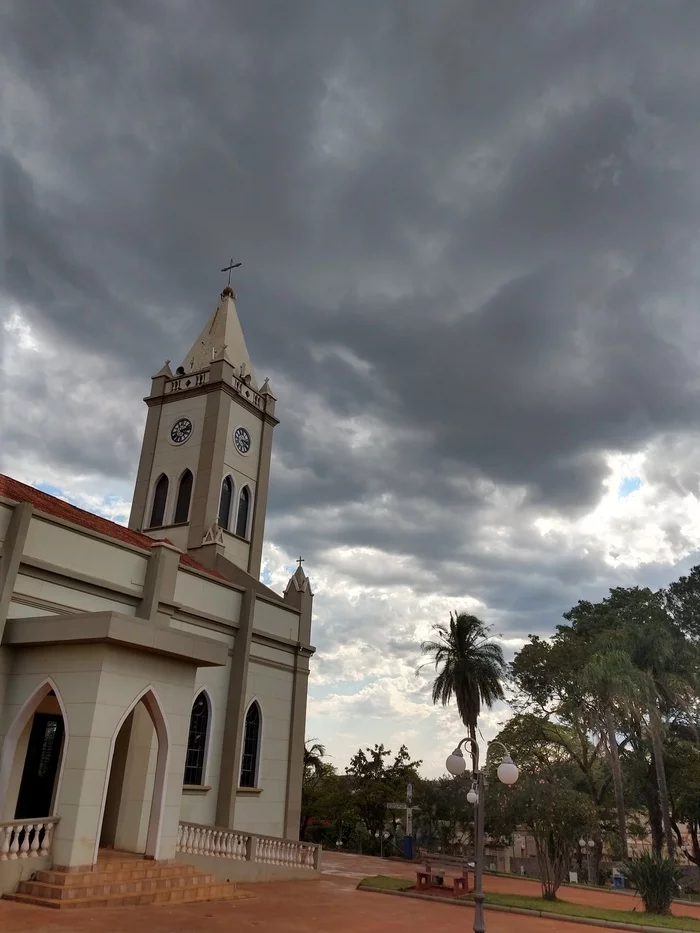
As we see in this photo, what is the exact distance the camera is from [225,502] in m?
26.2

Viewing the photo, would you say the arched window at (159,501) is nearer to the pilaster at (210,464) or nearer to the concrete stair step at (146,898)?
the pilaster at (210,464)

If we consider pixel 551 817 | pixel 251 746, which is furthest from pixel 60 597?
pixel 551 817

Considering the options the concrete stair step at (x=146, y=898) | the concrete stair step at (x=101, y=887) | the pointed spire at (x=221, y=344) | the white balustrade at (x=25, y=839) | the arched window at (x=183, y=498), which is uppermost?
the pointed spire at (x=221, y=344)

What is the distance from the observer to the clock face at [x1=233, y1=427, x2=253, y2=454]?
2708 cm

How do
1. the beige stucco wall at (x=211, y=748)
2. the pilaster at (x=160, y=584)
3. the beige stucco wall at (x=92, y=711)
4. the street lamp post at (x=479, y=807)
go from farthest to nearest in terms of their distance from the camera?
the beige stucco wall at (x=211, y=748)
the pilaster at (x=160, y=584)
the beige stucco wall at (x=92, y=711)
the street lamp post at (x=479, y=807)

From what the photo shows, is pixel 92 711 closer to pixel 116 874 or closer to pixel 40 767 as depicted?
pixel 116 874

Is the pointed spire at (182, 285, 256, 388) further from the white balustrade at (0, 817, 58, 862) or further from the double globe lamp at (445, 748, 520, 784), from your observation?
the double globe lamp at (445, 748, 520, 784)

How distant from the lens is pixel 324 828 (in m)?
36.0

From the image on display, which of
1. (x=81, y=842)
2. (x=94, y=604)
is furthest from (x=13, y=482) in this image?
(x=81, y=842)

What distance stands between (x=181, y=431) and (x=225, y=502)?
10.8ft

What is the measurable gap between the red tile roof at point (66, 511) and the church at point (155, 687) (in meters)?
0.11

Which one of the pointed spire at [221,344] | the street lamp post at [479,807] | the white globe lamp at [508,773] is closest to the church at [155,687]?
the pointed spire at [221,344]

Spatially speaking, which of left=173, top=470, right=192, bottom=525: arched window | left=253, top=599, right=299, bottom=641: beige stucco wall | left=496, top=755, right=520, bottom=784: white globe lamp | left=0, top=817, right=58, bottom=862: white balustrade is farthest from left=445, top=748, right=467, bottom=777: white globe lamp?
left=173, top=470, right=192, bottom=525: arched window

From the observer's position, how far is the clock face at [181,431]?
26.7 metres
